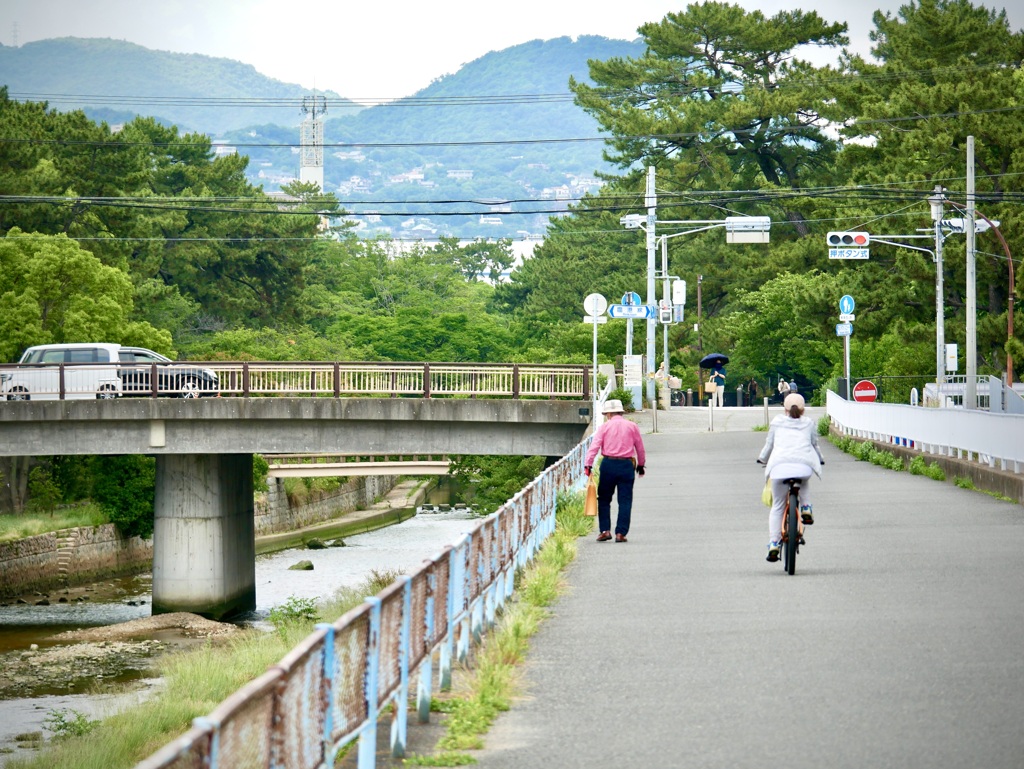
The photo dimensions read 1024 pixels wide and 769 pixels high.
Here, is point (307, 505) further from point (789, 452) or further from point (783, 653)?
point (783, 653)

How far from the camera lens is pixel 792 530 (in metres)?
14.5

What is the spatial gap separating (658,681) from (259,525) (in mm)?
53834

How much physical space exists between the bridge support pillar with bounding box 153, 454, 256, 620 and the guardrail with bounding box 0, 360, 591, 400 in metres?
2.18

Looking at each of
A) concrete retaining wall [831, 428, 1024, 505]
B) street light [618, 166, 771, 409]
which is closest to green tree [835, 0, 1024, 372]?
street light [618, 166, 771, 409]

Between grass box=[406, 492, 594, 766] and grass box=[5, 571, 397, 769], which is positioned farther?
grass box=[5, 571, 397, 769]

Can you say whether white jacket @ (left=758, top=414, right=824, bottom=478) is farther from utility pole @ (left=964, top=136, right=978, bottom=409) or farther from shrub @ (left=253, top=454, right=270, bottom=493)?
shrub @ (left=253, top=454, right=270, bottom=493)

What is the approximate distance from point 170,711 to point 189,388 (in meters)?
20.0

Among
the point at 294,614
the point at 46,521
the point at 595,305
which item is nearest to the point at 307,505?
the point at 46,521

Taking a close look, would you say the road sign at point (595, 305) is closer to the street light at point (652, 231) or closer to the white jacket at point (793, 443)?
the street light at point (652, 231)

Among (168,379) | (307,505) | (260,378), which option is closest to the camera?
(168,379)

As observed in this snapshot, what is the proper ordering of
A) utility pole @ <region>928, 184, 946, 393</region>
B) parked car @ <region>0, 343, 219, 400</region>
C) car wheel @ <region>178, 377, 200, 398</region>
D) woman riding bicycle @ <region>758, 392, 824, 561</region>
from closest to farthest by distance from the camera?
1. woman riding bicycle @ <region>758, 392, 824, 561</region>
2. parked car @ <region>0, 343, 219, 400</region>
3. car wheel @ <region>178, 377, 200, 398</region>
4. utility pole @ <region>928, 184, 946, 393</region>

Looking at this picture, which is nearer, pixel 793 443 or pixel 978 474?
pixel 793 443

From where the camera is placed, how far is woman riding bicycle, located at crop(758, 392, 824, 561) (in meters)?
14.6

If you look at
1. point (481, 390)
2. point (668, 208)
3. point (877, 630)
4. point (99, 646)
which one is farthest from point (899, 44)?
point (877, 630)
